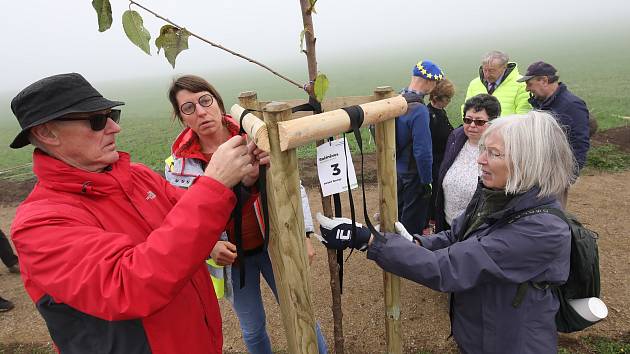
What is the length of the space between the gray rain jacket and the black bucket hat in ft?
4.79

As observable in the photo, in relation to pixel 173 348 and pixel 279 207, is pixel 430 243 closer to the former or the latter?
pixel 279 207

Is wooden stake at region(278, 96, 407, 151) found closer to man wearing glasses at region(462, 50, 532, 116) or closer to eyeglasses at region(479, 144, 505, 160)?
eyeglasses at region(479, 144, 505, 160)

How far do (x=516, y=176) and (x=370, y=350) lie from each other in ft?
8.11

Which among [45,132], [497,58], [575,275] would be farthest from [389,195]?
[497,58]

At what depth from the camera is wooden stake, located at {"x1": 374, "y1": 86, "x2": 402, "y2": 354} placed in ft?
6.05

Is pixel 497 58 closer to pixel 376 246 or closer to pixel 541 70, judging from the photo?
pixel 541 70

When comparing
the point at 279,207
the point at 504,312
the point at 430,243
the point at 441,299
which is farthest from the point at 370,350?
the point at 279,207

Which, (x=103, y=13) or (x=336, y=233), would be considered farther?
(x=336, y=233)

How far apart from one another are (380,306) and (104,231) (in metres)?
3.44

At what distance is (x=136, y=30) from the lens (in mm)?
1415

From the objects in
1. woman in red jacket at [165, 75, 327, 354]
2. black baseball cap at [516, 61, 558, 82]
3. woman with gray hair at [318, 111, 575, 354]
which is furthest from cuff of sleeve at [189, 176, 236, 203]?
black baseball cap at [516, 61, 558, 82]

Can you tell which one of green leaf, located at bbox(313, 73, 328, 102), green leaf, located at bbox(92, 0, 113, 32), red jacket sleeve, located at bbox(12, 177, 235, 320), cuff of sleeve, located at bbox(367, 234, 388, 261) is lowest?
cuff of sleeve, located at bbox(367, 234, 388, 261)

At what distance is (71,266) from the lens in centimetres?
130

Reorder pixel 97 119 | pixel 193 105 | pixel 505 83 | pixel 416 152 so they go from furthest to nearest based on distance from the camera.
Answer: pixel 505 83 < pixel 416 152 < pixel 193 105 < pixel 97 119
